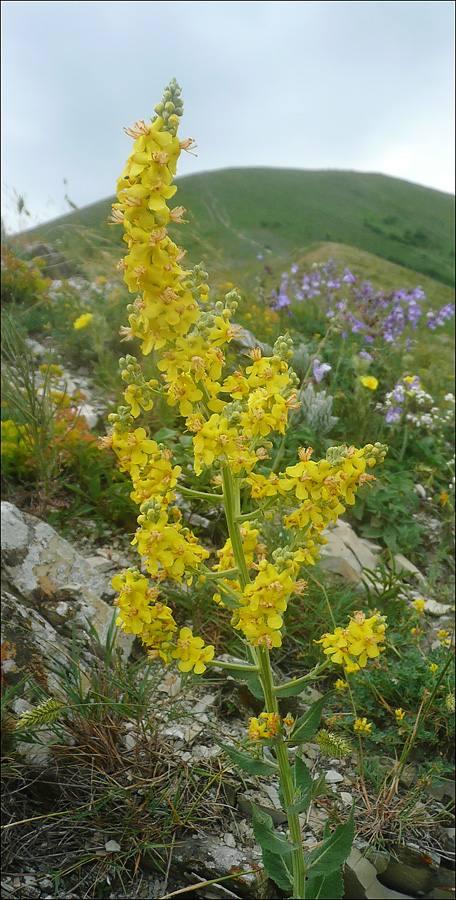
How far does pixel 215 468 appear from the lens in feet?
5.19

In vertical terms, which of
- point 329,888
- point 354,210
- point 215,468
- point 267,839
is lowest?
point 329,888

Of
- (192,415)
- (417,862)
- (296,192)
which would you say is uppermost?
(296,192)

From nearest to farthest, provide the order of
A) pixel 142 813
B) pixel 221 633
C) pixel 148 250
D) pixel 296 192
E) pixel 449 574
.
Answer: pixel 148 250 < pixel 142 813 < pixel 221 633 < pixel 449 574 < pixel 296 192

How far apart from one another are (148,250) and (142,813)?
1.90 meters

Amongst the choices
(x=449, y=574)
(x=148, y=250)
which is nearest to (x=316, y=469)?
(x=148, y=250)

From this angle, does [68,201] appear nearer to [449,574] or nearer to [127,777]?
[449,574]

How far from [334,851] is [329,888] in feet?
0.27

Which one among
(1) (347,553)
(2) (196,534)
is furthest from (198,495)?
(1) (347,553)

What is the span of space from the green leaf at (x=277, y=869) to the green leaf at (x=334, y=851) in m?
0.08

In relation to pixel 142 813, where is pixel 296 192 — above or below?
above

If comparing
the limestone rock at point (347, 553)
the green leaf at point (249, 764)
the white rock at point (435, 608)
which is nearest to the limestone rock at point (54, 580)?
the green leaf at point (249, 764)

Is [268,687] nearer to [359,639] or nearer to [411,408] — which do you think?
[359,639]

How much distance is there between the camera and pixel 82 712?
2062 millimetres

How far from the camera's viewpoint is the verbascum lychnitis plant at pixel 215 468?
1243 mm
